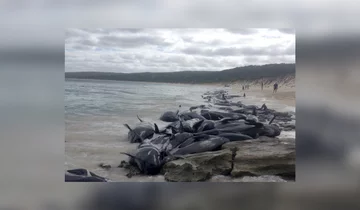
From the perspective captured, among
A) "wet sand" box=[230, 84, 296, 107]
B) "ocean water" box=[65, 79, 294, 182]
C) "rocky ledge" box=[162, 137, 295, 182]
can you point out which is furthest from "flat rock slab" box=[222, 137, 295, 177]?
"wet sand" box=[230, 84, 296, 107]

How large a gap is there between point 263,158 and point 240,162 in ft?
0.60

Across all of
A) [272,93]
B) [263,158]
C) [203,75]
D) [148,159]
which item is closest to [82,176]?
[148,159]

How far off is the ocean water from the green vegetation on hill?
0.04m

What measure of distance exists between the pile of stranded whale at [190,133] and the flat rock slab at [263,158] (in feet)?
0.19

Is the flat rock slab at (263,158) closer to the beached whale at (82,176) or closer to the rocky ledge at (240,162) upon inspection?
the rocky ledge at (240,162)

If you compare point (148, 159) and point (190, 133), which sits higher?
point (190, 133)

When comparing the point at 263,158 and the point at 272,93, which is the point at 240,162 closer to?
the point at 263,158

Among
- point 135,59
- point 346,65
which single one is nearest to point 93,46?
point 135,59

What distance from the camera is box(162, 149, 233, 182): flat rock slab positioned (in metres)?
3.28

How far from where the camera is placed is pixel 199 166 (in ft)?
10.8

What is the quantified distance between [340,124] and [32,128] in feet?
7.93

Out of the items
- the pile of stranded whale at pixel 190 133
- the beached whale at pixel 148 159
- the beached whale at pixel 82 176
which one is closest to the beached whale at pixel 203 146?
the pile of stranded whale at pixel 190 133

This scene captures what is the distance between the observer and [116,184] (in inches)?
130

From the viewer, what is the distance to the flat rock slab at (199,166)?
3277 millimetres
